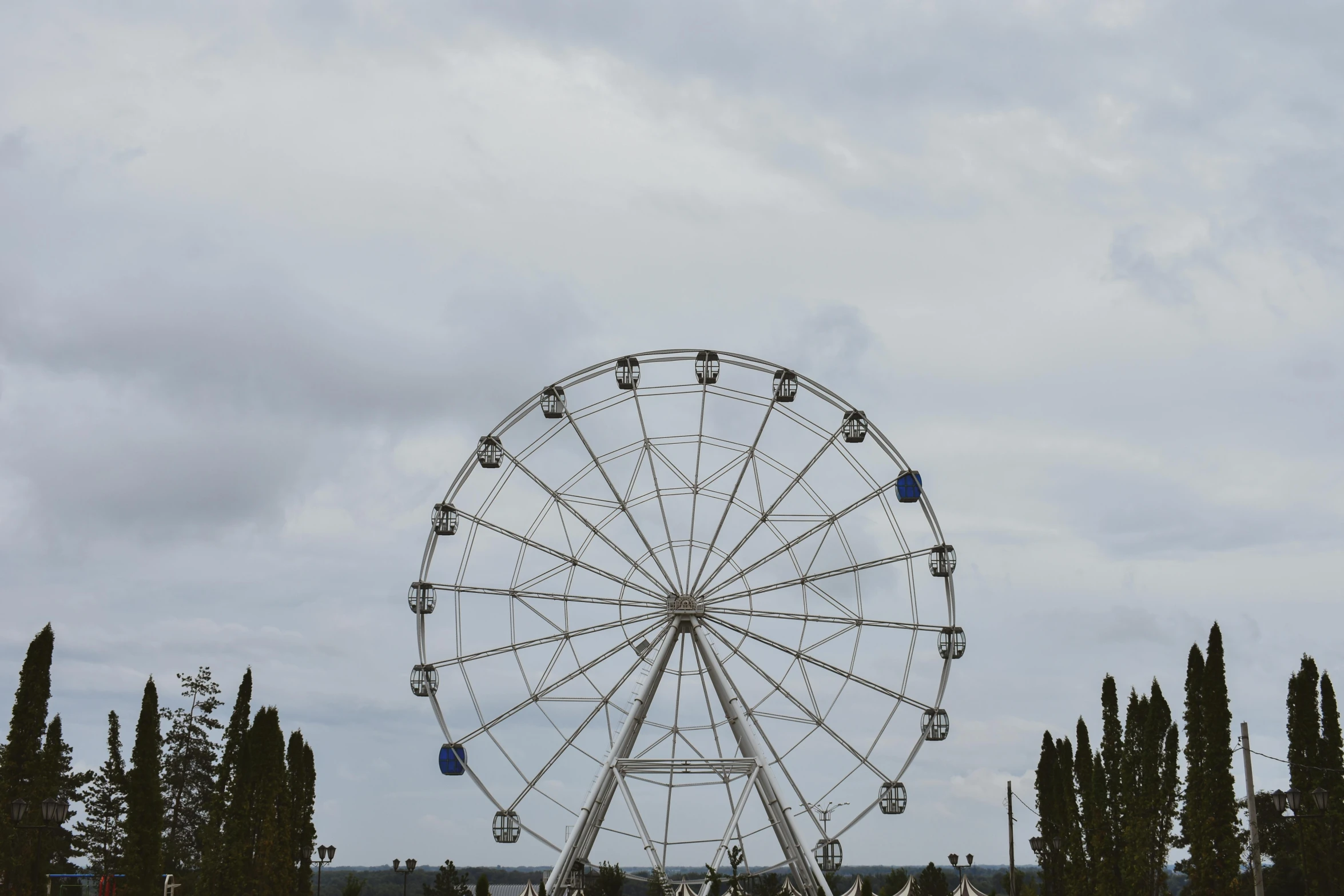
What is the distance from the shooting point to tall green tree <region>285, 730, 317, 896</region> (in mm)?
53594

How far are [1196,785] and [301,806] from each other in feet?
111

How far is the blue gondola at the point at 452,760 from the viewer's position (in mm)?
41500

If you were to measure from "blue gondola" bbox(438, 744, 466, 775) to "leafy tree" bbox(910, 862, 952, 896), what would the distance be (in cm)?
5095

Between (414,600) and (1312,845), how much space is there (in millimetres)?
27483

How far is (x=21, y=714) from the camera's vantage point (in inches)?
1406

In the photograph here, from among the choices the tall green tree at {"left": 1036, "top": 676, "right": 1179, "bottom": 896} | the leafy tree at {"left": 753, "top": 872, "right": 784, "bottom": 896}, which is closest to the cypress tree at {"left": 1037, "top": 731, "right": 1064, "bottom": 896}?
the tall green tree at {"left": 1036, "top": 676, "right": 1179, "bottom": 896}

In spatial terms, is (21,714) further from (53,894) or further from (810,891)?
(53,894)

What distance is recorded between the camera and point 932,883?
89188 mm

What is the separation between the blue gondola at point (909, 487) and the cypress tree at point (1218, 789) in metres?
9.63

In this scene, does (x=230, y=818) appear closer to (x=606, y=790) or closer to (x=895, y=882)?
(x=606, y=790)

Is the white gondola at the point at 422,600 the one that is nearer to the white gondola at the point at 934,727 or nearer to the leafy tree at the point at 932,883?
the white gondola at the point at 934,727

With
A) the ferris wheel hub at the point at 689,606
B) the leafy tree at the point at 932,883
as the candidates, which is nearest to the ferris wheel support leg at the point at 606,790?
the ferris wheel hub at the point at 689,606

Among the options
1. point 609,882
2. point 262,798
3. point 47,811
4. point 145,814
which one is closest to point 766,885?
point 609,882

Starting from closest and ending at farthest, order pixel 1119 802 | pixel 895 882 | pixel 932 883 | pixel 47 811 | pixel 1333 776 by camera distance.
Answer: pixel 47 811 < pixel 1333 776 < pixel 1119 802 < pixel 932 883 < pixel 895 882
